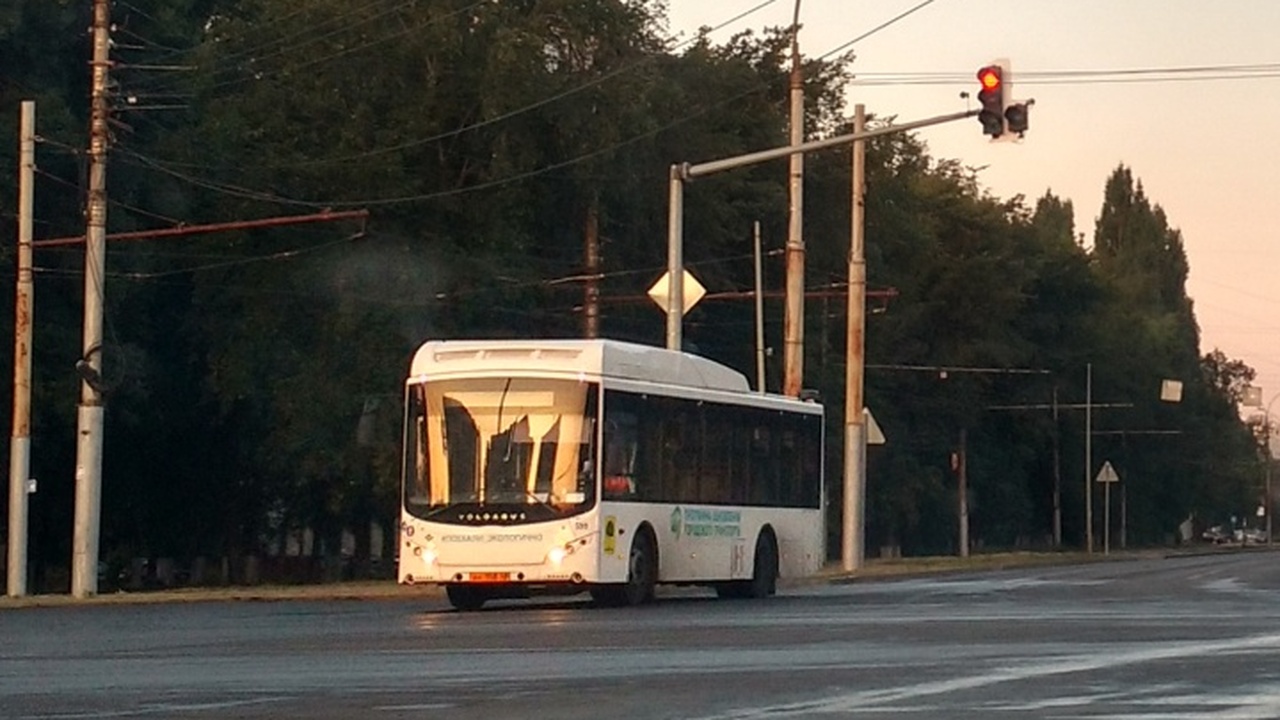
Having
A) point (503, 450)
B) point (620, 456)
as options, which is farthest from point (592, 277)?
point (503, 450)

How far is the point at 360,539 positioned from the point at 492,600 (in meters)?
28.1

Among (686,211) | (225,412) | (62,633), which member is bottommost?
(62,633)

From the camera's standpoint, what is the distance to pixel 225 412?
180 ft

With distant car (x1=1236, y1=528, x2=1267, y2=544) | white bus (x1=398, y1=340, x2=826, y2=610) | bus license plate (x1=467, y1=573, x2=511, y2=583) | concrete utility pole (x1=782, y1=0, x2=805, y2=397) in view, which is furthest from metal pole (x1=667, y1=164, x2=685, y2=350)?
distant car (x1=1236, y1=528, x2=1267, y2=544)

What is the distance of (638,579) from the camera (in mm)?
29422

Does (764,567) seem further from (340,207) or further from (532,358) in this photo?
(340,207)

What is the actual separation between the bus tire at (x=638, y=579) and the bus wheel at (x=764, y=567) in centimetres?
294

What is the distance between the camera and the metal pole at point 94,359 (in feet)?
123

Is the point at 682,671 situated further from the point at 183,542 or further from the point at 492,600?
the point at 183,542

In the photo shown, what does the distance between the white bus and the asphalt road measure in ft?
2.37

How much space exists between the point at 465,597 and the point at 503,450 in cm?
Answer: 233

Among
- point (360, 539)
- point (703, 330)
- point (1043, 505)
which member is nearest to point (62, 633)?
point (360, 539)

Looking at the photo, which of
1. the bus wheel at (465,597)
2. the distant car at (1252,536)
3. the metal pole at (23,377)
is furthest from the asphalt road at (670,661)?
the distant car at (1252,536)

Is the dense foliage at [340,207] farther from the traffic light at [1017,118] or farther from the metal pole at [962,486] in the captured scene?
the metal pole at [962,486]
